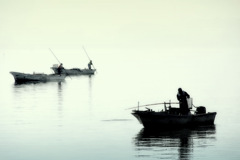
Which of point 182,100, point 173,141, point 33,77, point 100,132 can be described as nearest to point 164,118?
point 182,100

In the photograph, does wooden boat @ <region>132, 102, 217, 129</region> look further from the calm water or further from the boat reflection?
the calm water

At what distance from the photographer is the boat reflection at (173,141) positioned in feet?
81.7

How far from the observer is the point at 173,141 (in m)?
27.8

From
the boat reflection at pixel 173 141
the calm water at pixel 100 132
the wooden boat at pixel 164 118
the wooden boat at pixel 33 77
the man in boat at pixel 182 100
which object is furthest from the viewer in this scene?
the wooden boat at pixel 33 77

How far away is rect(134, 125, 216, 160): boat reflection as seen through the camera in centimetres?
2489

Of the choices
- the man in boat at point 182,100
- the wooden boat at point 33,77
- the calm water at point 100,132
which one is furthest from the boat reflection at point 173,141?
the wooden boat at point 33,77

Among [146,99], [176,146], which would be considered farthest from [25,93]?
[176,146]

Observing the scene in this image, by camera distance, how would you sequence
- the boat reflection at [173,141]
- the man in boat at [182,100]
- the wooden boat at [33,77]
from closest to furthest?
1. the boat reflection at [173,141]
2. the man in boat at [182,100]
3. the wooden boat at [33,77]

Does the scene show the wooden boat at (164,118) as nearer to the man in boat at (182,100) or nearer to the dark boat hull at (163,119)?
the dark boat hull at (163,119)

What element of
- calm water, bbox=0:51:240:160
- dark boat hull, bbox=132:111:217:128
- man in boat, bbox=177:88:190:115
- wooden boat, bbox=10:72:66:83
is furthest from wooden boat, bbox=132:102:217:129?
wooden boat, bbox=10:72:66:83

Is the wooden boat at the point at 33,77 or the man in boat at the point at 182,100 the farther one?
the wooden boat at the point at 33,77

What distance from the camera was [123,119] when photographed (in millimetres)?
36094

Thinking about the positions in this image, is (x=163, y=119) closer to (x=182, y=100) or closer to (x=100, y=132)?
(x=182, y=100)

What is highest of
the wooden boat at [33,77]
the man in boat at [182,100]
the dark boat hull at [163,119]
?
the wooden boat at [33,77]
